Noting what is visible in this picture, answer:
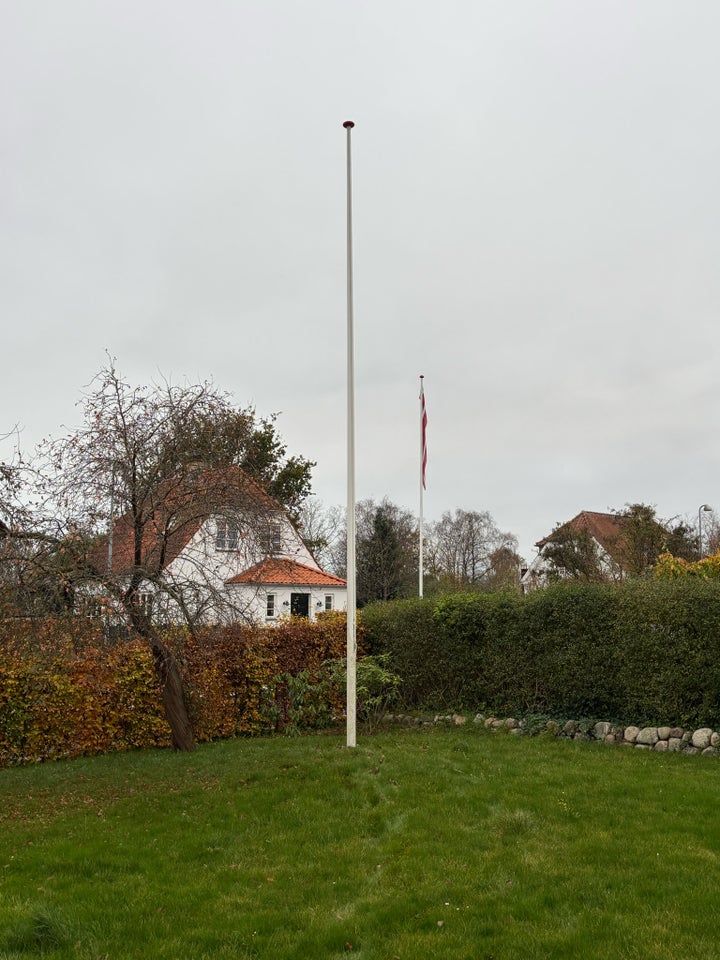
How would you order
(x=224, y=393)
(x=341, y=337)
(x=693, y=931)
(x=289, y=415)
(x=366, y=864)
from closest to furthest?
(x=693, y=931)
(x=366, y=864)
(x=224, y=393)
(x=341, y=337)
(x=289, y=415)

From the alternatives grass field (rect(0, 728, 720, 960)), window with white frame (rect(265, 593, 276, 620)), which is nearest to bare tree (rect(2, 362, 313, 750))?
window with white frame (rect(265, 593, 276, 620))

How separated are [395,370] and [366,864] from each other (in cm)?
1421

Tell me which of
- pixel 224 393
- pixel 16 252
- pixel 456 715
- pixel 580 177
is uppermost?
pixel 580 177

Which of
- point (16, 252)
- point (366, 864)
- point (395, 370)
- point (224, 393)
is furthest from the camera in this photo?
point (395, 370)

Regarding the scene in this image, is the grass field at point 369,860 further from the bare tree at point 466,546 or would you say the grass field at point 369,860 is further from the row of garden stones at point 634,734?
the bare tree at point 466,546

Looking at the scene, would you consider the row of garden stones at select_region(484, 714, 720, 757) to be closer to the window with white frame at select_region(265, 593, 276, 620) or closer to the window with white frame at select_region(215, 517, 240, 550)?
the window with white frame at select_region(265, 593, 276, 620)

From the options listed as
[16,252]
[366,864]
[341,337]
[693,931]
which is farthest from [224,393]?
[693,931]

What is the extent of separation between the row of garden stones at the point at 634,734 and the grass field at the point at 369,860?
683 millimetres

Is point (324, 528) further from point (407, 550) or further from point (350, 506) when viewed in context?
point (350, 506)

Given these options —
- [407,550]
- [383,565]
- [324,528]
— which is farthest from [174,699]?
[324,528]

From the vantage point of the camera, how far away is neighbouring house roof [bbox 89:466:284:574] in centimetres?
957

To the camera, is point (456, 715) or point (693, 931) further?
point (456, 715)

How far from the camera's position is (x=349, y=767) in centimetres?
920

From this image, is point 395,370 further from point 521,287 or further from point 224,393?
point 224,393
